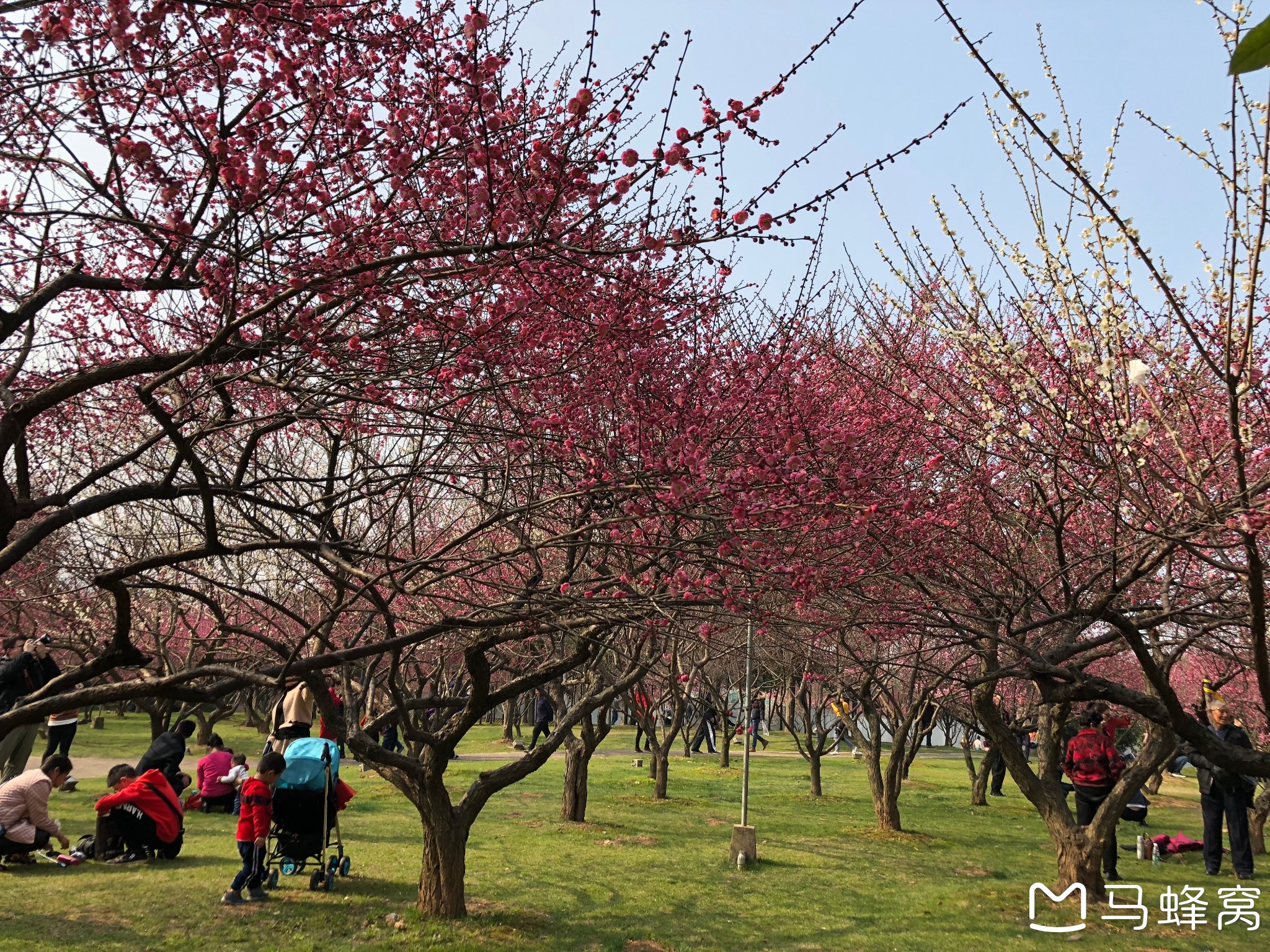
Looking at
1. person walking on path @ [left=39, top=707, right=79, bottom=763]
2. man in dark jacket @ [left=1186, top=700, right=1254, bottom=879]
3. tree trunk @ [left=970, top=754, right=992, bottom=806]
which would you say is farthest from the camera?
tree trunk @ [left=970, top=754, right=992, bottom=806]

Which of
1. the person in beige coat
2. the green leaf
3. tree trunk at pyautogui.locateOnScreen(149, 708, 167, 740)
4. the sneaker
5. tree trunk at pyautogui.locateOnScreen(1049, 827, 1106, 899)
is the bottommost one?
the sneaker

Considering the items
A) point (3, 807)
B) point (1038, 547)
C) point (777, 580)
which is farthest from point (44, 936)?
point (1038, 547)

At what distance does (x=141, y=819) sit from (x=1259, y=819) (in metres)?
13.4

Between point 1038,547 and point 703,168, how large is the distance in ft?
16.7

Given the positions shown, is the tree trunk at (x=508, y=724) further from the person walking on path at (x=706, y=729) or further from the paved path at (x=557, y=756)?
the person walking on path at (x=706, y=729)

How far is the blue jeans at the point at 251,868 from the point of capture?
7.32 m

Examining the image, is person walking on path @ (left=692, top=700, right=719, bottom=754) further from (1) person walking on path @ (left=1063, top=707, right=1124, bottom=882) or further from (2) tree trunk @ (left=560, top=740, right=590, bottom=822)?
(1) person walking on path @ (left=1063, top=707, right=1124, bottom=882)

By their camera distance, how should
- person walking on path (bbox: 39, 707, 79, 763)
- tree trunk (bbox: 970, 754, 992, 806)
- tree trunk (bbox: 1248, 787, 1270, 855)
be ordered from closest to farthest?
tree trunk (bbox: 1248, 787, 1270, 855)
person walking on path (bbox: 39, 707, 79, 763)
tree trunk (bbox: 970, 754, 992, 806)

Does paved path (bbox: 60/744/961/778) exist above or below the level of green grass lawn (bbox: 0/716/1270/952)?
below

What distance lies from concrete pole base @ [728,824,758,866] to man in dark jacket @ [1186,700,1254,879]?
14.6 ft

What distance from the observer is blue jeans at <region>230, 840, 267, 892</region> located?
7.32 metres

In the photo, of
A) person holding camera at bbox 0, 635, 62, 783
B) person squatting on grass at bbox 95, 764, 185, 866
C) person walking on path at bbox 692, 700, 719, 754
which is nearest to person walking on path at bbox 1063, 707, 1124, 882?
person squatting on grass at bbox 95, 764, 185, 866

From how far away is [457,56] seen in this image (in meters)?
3.11

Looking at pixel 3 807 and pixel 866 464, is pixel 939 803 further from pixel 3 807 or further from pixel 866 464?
pixel 3 807
